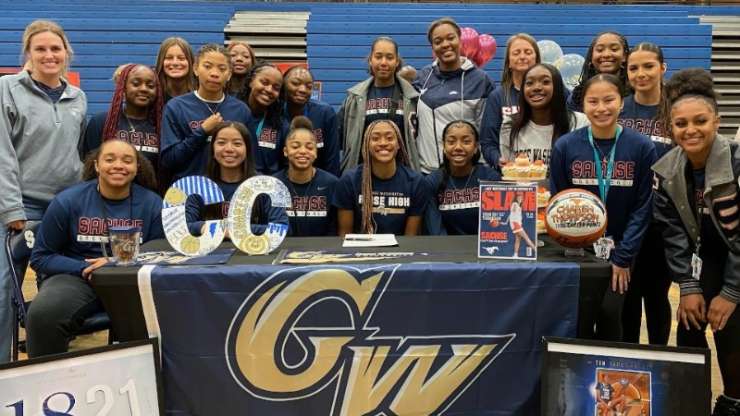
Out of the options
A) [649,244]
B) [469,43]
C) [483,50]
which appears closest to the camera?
[649,244]

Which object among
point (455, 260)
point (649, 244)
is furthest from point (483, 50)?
point (455, 260)

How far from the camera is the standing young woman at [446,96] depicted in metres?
3.85

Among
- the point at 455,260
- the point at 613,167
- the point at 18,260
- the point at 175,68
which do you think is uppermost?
the point at 175,68

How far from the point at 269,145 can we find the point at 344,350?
1664mm

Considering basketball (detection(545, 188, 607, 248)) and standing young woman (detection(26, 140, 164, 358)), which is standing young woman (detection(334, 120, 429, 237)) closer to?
standing young woman (detection(26, 140, 164, 358))

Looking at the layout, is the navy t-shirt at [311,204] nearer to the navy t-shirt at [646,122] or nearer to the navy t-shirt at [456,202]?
the navy t-shirt at [456,202]

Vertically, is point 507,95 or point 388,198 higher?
point 507,95

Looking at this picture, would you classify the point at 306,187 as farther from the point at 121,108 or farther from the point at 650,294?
the point at 650,294

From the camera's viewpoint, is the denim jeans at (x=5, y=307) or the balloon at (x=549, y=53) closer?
the denim jeans at (x=5, y=307)

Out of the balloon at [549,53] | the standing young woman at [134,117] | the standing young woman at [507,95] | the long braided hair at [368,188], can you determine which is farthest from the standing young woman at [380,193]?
the balloon at [549,53]

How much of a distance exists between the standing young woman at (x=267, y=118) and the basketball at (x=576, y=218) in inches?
70.3

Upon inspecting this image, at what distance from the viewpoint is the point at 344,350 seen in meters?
2.36

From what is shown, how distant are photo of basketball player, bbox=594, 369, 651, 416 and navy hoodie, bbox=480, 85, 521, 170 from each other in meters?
1.45

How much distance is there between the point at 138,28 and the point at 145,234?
8.67 meters
